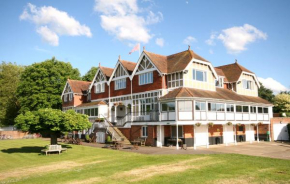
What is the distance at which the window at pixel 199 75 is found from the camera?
29688mm

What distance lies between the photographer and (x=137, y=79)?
32844mm

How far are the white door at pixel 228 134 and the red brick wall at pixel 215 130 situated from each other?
1.61 ft

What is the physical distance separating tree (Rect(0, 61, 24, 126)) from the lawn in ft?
127

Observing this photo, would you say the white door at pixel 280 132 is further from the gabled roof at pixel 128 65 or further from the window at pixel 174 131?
the gabled roof at pixel 128 65

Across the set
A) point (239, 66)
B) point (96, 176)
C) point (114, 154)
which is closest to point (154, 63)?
point (114, 154)

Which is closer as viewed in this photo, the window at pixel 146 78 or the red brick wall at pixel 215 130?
the red brick wall at pixel 215 130

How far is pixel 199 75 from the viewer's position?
99.5 ft

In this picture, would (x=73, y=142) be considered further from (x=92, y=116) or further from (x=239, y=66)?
(x=239, y=66)

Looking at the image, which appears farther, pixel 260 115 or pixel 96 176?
pixel 260 115

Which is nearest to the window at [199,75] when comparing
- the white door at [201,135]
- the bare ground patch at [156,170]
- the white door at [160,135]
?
the white door at [201,135]

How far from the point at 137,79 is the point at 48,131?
13.0 metres

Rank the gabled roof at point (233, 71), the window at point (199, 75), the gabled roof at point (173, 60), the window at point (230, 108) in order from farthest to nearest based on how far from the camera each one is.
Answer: the gabled roof at point (233, 71) < the window at point (230, 108) < the window at point (199, 75) < the gabled roof at point (173, 60)

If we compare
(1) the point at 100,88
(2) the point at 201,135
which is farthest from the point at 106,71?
(2) the point at 201,135

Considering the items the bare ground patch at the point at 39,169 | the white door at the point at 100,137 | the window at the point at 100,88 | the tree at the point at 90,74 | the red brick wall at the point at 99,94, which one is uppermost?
the tree at the point at 90,74
